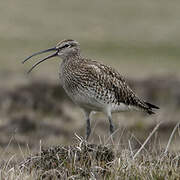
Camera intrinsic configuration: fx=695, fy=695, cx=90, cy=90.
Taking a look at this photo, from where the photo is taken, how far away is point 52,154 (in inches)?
260

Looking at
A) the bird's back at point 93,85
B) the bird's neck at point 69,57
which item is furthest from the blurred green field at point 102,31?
the bird's neck at point 69,57

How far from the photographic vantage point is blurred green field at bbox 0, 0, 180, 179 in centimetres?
1176

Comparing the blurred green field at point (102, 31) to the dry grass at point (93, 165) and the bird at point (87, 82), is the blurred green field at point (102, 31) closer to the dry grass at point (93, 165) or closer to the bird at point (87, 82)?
the bird at point (87, 82)

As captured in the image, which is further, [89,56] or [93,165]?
[89,56]

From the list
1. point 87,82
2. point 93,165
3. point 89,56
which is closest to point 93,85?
point 87,82

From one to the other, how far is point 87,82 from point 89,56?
19761 millimetres

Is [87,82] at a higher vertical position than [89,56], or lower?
higher

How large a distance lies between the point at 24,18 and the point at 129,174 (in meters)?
33.2

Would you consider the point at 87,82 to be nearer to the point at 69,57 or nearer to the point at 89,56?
the point at 69,57

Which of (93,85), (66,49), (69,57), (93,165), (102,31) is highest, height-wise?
(66,49)

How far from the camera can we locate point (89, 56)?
2886 cm

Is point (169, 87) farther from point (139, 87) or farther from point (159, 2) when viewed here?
point (159, 2)

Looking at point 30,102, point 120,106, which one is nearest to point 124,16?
point 30,102

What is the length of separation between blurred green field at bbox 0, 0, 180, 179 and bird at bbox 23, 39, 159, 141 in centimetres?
48
